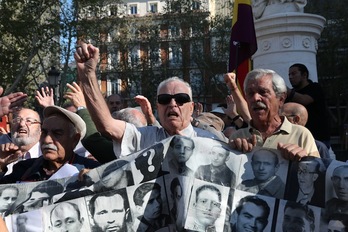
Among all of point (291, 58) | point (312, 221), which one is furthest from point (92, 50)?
point (291, 58)

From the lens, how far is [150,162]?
324cm

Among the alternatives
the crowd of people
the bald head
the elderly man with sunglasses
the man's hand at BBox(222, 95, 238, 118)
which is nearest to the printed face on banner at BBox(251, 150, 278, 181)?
the crowd of people

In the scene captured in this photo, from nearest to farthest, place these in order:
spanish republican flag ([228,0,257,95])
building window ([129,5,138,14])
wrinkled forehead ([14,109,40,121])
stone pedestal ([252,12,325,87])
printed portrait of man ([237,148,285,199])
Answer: printed portrait of man ([237,148,285,199]), wrinkled forehead ([14,109,40,121]), spanish republican flag ([228,0,257,95]), stone pedestal ([252,12,325,87]), building window ([129,5,138,14])

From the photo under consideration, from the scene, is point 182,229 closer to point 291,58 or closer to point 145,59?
point 291,58

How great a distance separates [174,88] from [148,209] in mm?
1023

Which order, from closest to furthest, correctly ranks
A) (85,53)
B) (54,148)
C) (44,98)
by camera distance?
(54,148) < (85,53) < (44,98)

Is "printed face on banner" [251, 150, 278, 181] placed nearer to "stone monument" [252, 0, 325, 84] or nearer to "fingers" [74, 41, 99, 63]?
"fingers" [74, 41, 99, 63]

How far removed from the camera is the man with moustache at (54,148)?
370cm

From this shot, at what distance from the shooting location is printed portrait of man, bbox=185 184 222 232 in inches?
121

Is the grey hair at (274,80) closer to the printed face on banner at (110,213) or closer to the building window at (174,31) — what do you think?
the printed face on banner at (110,213)

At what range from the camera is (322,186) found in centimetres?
307

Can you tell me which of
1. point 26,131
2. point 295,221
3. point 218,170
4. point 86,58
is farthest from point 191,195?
point 26,131

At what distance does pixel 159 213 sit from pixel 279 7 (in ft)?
34.3

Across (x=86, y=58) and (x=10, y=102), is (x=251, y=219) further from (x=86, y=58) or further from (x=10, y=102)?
(x=10, y=102)
